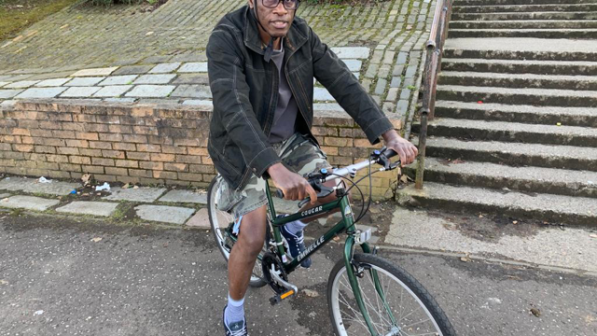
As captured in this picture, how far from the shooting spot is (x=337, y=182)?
2.44 meters

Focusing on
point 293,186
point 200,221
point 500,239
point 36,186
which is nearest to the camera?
point 293,186

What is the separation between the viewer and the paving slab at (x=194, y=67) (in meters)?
5.58

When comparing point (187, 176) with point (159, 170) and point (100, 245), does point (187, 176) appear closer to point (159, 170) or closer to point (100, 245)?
point (159, 170)

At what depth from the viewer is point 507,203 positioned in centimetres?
395

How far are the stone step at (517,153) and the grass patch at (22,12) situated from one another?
342 inches

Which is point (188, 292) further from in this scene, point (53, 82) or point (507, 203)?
point (53, 82)

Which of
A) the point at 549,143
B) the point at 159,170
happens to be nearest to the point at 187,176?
the point at 159,170

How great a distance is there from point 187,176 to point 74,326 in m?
2.11

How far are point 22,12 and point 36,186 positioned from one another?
23.0 ft

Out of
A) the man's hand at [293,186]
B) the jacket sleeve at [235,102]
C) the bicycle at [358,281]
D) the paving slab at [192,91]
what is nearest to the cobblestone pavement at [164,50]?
the paving slab at [192,91]

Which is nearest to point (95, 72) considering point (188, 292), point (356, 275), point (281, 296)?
point (188, 292)

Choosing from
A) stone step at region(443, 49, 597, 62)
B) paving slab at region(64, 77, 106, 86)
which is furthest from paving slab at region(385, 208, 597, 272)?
paving slab at region(64, 77, 106, 86)

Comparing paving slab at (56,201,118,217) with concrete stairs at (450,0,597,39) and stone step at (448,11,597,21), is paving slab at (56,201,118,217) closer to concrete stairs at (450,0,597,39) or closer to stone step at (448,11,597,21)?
concrete stairs at (450,0,597,39)

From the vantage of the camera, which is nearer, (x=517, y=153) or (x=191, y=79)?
(x=517, y=153)
